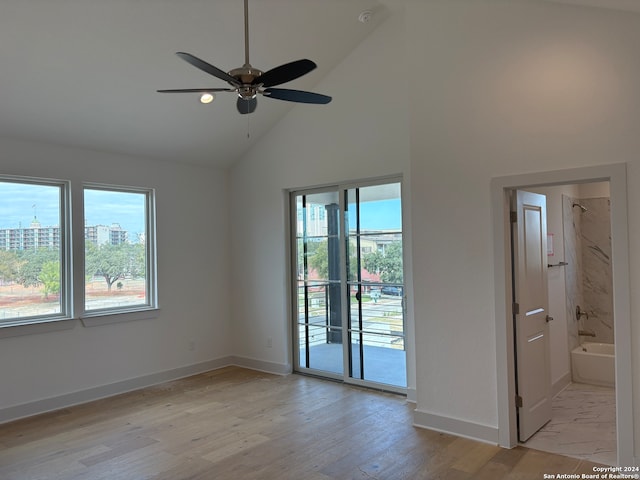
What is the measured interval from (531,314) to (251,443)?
2.44m

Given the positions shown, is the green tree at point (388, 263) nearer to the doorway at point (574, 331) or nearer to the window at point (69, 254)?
the doorway at point (574, 331)

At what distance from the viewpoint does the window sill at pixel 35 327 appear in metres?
4.42

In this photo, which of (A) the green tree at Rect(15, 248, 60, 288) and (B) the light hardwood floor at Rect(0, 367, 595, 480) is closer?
(B) the light hardwood floor at Rect(0, 367, 595, 480)

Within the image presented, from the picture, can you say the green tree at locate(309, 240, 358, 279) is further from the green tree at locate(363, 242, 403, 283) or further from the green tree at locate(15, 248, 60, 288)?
the green tree at locate(15, 248, 60, 288)

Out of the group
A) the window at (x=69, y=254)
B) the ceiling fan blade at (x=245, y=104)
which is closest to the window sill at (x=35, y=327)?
the window at (x=69, y=254)

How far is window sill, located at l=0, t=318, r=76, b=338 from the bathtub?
535cm

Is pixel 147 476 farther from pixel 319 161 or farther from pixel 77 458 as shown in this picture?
pixel 319 161

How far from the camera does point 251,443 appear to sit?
3785 millimetres

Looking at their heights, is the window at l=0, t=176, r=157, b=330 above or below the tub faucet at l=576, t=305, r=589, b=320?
above

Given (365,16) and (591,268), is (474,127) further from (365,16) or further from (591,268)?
(591,268)

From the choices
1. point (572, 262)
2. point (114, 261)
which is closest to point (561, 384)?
point (572, 262)

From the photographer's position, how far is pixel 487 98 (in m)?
3.67

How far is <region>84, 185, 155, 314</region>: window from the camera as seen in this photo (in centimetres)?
513

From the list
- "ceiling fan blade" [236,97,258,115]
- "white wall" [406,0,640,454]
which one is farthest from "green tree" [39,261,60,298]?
"white wall" [406,0,640,454]
